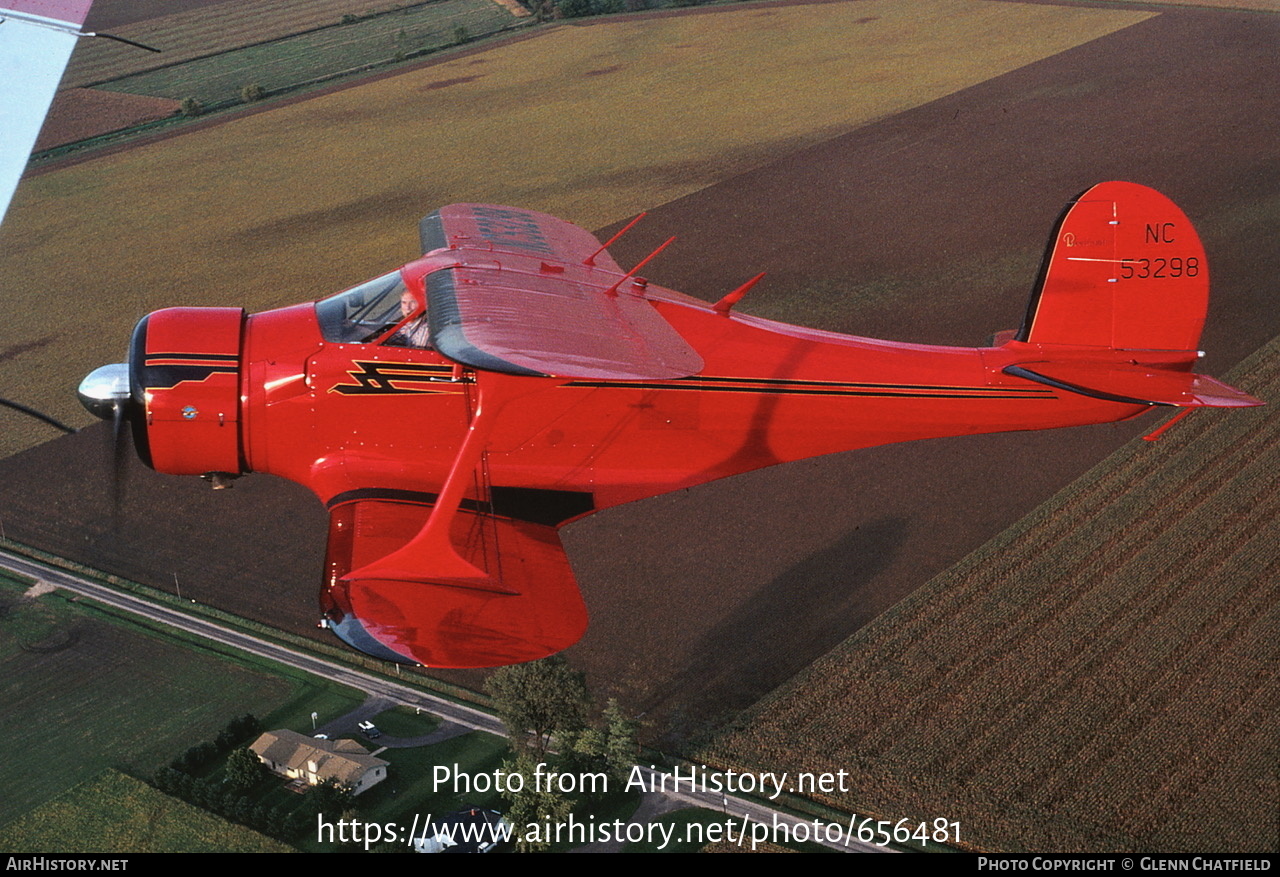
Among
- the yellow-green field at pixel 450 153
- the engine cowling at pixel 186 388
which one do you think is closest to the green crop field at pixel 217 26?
the yellow-green field at pixel 450 153

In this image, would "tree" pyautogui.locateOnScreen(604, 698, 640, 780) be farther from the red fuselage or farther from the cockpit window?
the cockpit window

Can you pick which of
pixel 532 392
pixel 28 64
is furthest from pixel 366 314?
pixel 28 64

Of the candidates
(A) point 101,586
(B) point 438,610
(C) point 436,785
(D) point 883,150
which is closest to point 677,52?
(D) point 883,150

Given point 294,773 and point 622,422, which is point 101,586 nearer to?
point 294,773

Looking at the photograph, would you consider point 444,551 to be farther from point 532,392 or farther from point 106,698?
point 106,698

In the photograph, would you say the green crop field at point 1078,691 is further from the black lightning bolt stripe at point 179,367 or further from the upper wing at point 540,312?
the black lightning bolt stripe at point 179,367
